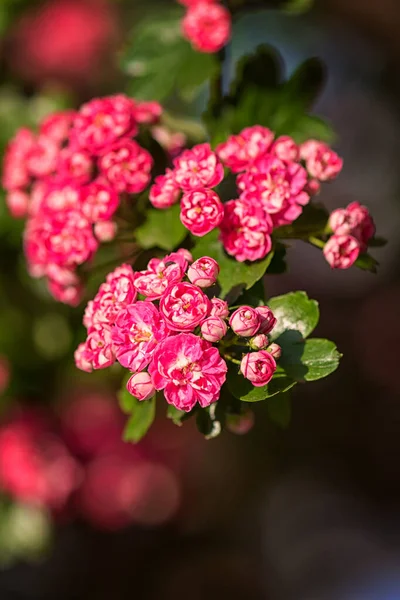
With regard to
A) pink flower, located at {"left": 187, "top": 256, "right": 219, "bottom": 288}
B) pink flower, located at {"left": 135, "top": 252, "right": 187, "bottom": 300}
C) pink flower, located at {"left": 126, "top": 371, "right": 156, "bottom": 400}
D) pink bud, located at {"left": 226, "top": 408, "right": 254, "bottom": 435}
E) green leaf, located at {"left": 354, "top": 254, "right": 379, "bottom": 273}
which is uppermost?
pink flower, located at {"left": 187, "top": 256, "right": 219, "bottom": 288}

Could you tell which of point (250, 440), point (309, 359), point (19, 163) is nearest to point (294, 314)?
point (309, 359)

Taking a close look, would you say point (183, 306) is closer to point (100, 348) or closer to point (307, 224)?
point (100, 348)

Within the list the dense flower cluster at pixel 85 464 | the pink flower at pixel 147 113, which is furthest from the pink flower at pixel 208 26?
the dense flower cluster at pixel 85 464

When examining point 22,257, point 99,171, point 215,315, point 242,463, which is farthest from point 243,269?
point 242,463

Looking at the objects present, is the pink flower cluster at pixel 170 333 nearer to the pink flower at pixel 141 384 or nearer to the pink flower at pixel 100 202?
the pink flower at pixel 141 384

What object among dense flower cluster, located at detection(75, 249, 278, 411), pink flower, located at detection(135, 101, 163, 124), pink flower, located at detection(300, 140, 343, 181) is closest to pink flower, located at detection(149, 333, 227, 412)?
dense flower cluster, located at detection(75, 249, 278, 411)

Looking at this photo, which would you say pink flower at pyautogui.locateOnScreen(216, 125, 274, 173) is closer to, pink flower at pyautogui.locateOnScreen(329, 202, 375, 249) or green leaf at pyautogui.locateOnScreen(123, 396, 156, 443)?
pink flower at pyautogui.locateOnScreen(329, 202, 375, 249)
